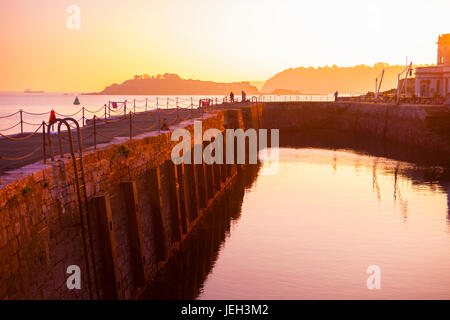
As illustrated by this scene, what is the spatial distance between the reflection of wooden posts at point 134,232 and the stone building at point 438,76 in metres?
63.8

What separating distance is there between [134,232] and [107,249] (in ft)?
7.17

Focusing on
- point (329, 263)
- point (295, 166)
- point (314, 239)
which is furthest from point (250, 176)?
point (329, 263)

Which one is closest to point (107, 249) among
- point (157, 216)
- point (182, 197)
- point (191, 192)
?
point (157, 216)

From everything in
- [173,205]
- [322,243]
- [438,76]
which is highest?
[438,76]

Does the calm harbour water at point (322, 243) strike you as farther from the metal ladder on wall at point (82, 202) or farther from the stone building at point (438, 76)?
the stone building at point (438, 76)

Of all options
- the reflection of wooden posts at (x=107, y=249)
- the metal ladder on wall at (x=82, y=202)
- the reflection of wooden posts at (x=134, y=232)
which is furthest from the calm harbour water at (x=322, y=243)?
the metal ladder on wall at (x=82, y=202)

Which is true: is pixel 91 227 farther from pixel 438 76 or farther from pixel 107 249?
pixel 438 76

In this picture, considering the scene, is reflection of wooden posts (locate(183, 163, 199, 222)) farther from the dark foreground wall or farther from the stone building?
the stone building

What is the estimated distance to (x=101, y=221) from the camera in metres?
11.7

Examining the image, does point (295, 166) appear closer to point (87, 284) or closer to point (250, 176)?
point (250, 176)

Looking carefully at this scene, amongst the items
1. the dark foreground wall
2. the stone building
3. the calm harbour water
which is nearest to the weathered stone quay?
the dark foreground wall

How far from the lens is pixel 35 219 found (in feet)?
30.6

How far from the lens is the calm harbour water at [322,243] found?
16609 millimetres
